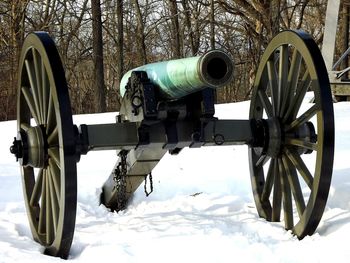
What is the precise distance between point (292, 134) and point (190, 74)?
1214 mm

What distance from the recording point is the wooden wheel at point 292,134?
12.0 feet

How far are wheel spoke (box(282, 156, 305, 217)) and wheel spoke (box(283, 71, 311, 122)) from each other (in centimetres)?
32

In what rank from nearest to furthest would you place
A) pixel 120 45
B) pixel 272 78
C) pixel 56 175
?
pixel 56 175 → pixel 272 78 → pixel 120 45

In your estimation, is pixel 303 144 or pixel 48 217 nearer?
pixel 48 217

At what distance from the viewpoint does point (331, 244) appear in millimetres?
3582

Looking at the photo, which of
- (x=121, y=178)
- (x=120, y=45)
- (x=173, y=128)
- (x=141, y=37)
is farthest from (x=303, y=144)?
(x=141, y=37)

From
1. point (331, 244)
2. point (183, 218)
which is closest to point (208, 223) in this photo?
point (183, 218)

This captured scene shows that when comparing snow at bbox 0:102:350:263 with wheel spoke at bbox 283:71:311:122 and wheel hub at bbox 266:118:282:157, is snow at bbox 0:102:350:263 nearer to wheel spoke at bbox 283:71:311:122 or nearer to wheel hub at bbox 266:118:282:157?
wheel hub at bbox 266:118:282:157

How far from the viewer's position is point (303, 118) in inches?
156

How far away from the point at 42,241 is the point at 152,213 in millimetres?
1277

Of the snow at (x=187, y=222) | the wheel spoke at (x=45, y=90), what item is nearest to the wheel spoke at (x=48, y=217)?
the snow at (x=187, y=222)

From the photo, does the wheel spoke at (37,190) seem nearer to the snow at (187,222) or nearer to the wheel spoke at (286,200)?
the snow at (187,222)

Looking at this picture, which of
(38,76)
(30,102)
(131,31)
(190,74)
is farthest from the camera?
(131,31)

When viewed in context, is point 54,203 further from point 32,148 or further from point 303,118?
point 303,118
